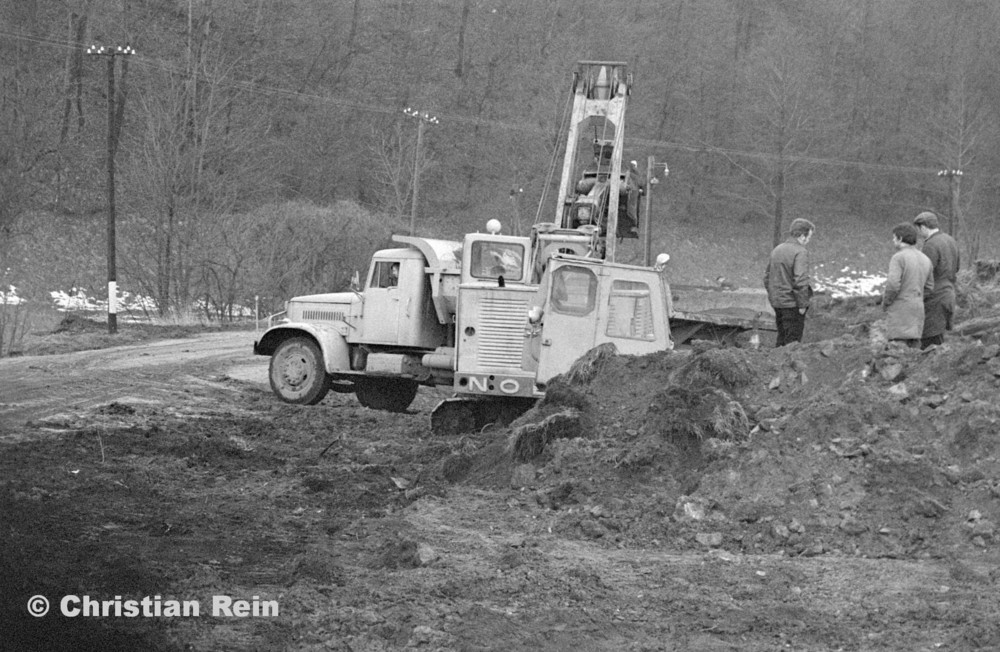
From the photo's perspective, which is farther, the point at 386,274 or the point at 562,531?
the point at 386,274

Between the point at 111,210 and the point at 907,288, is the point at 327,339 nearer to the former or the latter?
the point at 907,288

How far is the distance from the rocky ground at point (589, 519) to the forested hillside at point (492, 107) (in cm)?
3122

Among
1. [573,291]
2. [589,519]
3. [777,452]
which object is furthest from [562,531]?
[573,291]

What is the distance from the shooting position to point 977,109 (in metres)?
63.3

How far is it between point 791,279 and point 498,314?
141 inches

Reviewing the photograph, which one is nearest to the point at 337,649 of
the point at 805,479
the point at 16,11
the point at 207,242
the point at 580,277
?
the point at 805,479

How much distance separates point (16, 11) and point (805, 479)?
5339 cm

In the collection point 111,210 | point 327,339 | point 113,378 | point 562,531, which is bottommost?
point 113,378

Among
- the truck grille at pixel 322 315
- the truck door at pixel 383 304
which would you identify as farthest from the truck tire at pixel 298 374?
the truck door at pixel 383 304

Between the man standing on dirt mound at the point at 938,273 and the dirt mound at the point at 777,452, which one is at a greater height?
the man standing on dirt mound at the point at 938,273

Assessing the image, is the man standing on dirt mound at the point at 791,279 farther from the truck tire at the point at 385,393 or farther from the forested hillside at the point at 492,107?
the forested hillside at the point at 492,107

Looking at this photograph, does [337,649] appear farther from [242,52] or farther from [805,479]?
[242,52]

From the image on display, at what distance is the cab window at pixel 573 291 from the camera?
13.6 meters

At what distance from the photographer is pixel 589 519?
911 centimetres
